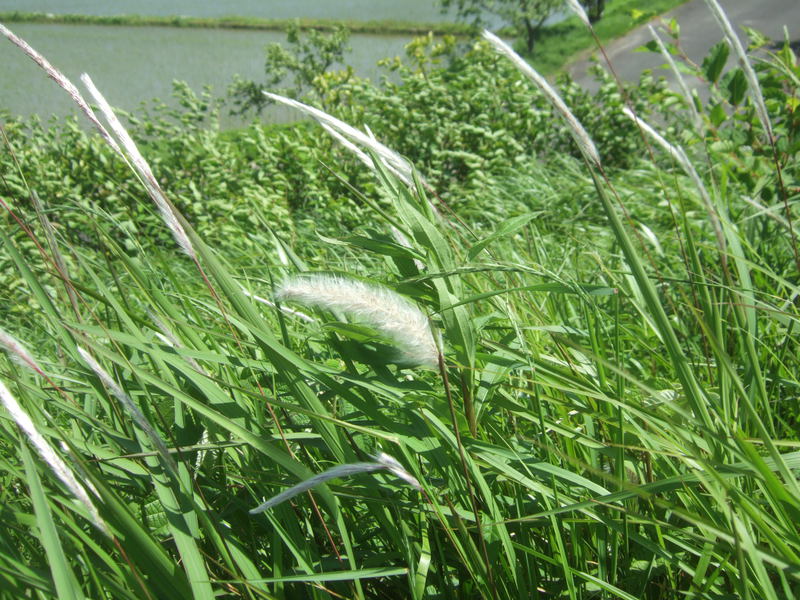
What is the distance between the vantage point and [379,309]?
0.83 metres

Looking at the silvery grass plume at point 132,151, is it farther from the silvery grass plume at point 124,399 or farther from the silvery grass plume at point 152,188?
the silvery grass plume at point 124,399

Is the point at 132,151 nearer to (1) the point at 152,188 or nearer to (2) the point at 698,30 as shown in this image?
(1) the point at 152,188

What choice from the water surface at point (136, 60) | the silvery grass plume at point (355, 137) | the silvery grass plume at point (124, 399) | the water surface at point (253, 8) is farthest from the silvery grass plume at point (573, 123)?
the water surface at point (253, 8)

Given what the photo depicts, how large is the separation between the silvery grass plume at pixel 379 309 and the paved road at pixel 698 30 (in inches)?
492

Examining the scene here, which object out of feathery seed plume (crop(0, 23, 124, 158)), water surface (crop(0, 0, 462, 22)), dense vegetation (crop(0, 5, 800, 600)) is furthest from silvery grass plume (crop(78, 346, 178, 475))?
water surface (crop(0, 0, 462, 22))

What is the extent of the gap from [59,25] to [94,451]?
72.4 ft

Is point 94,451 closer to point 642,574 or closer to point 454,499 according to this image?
point 454,499

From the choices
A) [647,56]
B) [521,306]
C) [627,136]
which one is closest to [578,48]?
[647,56]

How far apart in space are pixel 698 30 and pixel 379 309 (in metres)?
17.7

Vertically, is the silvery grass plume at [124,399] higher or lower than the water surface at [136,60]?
lower

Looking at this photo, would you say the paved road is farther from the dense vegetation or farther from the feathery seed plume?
the feathery seed plume

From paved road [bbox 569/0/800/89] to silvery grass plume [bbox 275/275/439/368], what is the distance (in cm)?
1250

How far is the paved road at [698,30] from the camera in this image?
Answer: 1362 cm

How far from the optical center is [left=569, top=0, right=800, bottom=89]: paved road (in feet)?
44.7
